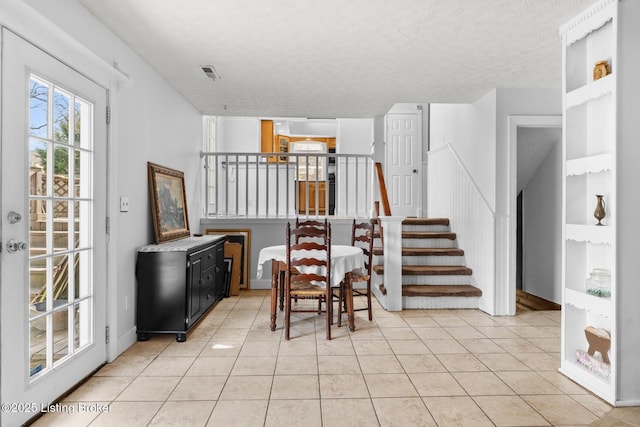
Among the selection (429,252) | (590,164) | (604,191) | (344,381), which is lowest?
(344,381)

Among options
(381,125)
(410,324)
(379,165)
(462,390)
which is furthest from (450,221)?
(462,390)

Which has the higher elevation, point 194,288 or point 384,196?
point 384,196

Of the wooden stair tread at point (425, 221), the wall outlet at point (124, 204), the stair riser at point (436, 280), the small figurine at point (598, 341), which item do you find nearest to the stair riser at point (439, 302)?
the stair riser at point (436, 280)

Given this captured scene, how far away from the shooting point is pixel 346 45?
3125mm

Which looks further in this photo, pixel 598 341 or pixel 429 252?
pixel 429 252

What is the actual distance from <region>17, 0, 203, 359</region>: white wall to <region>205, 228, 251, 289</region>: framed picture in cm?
163

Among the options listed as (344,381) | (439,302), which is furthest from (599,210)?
(439,302)

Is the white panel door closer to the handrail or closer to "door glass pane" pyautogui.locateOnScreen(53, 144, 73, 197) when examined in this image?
the handrail

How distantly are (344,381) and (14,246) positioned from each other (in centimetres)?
208

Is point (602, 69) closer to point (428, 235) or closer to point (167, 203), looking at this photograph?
point (428, 235)

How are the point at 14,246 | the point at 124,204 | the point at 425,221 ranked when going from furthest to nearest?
1. the point at 425,221
2. the point at 124,204
3. the point at 14,246

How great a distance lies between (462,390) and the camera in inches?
97.6

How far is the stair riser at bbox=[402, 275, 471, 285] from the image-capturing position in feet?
15.8

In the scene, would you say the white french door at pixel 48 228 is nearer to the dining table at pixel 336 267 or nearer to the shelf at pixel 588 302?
the dining table at pixel 336 267
